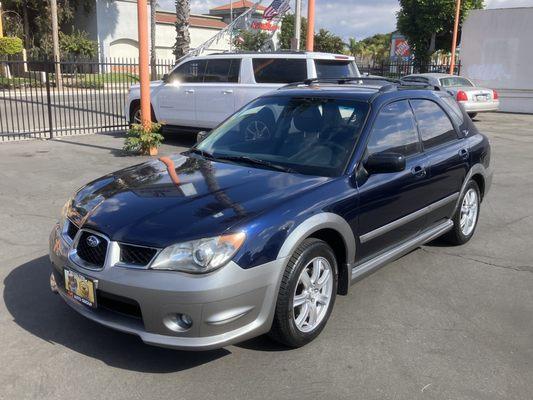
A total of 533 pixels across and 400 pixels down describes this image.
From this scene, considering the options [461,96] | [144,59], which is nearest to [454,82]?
[461,96]

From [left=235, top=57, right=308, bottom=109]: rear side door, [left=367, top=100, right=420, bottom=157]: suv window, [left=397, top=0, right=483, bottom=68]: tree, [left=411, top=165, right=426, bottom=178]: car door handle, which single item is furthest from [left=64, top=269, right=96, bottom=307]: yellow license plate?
[left=397, top=0, right=483, bottom=68]: tree

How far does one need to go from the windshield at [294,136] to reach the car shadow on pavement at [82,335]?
1.50 metres

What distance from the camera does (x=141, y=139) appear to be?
397 inches

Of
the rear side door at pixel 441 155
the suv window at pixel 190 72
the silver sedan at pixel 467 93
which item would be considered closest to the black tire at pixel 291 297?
the rear side door at pixel 441 155

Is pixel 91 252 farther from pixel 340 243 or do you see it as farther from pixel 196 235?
pixel 340 243

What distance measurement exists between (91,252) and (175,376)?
901mm

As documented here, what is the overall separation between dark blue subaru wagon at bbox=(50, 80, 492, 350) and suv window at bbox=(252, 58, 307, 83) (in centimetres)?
508

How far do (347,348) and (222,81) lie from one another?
8.38m

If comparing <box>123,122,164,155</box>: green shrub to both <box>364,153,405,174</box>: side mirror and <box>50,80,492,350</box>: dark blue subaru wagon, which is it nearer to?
<box>50,80,492,350</box>: dark blue subaru wagon

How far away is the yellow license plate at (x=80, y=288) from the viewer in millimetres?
3232

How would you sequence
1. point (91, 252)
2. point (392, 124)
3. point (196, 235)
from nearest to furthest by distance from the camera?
point (196, 235) → point (91, 252) → point (392, 124)

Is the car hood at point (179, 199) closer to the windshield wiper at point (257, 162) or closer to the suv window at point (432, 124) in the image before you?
the windshield wiper at point (257, 162)

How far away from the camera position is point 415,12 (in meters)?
34.7

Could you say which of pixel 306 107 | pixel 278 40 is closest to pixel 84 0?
pixel 278 40
